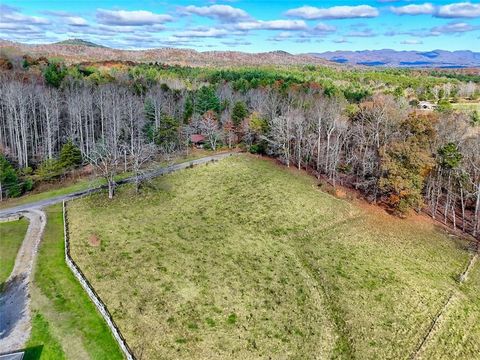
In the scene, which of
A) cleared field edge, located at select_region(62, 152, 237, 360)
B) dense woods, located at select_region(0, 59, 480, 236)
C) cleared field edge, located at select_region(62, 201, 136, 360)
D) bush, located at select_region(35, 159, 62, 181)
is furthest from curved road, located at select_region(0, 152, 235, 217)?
cleared field edge, located at select_region(62, 201, 136, 360)

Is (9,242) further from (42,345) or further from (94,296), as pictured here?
(42,345)

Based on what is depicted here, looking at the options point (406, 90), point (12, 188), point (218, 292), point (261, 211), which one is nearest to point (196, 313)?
point (218, 292)

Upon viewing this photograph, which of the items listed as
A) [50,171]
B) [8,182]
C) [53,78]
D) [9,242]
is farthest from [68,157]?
[53,78]

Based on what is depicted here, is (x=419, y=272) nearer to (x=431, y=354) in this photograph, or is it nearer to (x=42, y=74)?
(x=431, y=354)

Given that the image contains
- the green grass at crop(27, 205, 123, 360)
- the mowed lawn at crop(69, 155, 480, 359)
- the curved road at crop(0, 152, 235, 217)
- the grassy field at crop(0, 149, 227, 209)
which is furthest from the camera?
the grassy field at crop(0, 149, 227, 209)

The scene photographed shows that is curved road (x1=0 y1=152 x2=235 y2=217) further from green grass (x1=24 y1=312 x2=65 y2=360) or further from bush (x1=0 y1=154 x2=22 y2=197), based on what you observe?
green grass (x1=24 y1=312 x2=65 y2=360)

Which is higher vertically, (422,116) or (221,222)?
(422,116)
